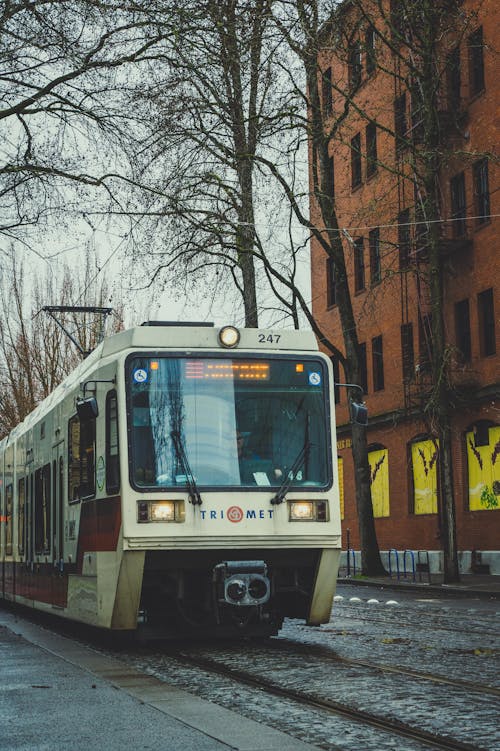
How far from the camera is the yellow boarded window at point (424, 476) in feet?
123

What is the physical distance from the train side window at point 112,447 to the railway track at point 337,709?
195 cm

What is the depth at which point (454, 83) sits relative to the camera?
118 ft

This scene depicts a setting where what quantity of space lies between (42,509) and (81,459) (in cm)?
331

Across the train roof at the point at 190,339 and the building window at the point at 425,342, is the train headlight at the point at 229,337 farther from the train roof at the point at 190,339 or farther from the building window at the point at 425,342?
the building window at the point at 425,342

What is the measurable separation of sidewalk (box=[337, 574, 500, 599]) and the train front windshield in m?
13.3

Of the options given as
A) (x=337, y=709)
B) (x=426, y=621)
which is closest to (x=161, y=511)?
(x=337, y=709)

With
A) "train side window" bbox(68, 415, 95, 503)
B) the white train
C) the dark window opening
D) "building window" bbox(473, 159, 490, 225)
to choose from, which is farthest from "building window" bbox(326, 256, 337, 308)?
the white train

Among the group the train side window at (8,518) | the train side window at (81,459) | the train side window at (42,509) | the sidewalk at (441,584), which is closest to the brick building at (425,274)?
the sidewalk at (441,584)

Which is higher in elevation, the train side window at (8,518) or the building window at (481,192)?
the building window at (481,192)

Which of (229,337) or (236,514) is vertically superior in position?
(229,337)

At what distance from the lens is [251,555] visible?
1278 centimetres

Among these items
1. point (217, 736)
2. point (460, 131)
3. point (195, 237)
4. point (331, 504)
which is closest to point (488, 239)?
point (460, 131)

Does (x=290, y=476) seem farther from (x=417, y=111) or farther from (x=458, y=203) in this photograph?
(x=458, y=203)

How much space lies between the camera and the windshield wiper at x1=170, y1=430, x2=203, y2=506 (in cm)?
1254
